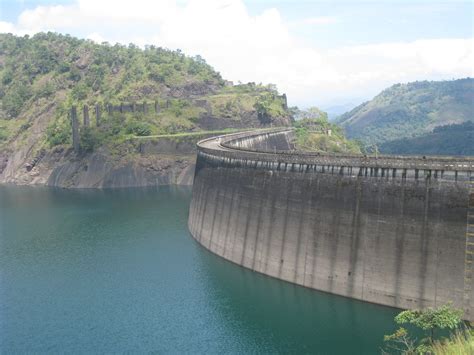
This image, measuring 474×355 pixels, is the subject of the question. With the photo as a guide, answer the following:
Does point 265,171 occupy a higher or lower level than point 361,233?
higher

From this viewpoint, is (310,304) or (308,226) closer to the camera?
(310,304)

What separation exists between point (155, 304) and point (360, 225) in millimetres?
22810

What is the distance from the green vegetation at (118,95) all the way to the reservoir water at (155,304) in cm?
6610

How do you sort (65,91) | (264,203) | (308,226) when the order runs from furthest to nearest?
(65,91) < (264,203) < (308,226)

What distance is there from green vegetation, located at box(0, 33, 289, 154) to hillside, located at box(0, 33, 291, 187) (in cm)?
32

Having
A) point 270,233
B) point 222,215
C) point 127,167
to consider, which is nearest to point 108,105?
point 127,167

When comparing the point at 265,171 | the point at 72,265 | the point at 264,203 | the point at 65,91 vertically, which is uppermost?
the point at 65,91

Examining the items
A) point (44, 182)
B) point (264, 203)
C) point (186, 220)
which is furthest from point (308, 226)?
point (44, 182)

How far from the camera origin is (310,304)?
4722 cm

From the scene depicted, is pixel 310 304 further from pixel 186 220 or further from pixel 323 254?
pixel 186 220

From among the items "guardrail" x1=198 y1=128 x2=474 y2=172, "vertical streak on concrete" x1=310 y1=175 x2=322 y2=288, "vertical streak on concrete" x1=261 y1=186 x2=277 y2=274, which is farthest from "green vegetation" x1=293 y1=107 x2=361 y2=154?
"vertical streak on concrete" x1=310 y1=175 x2=322 y2=288

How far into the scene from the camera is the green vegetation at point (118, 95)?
142000mm

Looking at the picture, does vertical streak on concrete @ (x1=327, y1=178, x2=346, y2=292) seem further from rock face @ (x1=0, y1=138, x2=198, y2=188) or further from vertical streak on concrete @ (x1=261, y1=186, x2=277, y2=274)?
rock face @ (x1=0, y1=138, x2=198, y2=188)

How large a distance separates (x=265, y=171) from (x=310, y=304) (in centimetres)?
1724
